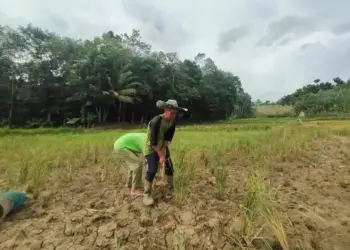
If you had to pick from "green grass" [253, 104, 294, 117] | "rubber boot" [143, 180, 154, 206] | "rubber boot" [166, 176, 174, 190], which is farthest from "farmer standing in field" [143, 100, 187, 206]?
"green grass" [253, 104, 294, 117]

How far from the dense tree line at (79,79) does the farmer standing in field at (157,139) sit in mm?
22143

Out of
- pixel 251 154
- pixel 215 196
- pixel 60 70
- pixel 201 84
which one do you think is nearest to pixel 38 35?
pixel 60 70

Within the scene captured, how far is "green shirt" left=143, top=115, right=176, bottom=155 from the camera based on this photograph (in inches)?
150

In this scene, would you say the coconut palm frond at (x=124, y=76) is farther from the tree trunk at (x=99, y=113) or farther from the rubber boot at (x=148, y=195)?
the rubber boot at (x=148, y=195)

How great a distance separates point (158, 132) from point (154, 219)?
0.98 m

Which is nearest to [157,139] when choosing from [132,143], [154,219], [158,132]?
[158,132]

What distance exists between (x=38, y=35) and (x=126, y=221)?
29.2m

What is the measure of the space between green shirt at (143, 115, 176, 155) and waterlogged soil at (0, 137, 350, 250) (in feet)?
2.19

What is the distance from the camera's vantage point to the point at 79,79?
25.2 m

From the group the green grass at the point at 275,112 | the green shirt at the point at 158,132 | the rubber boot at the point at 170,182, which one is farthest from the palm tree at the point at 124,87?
the green grass at the point at 275,112

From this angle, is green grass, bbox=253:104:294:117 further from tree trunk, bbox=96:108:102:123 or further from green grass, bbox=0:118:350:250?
green grass, bbox=0:118:350:250

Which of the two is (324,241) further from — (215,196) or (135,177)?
(135,177)

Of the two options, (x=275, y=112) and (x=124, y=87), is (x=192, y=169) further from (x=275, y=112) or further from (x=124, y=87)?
(x=275, y=112)

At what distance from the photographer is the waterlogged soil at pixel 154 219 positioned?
10.7 ft
